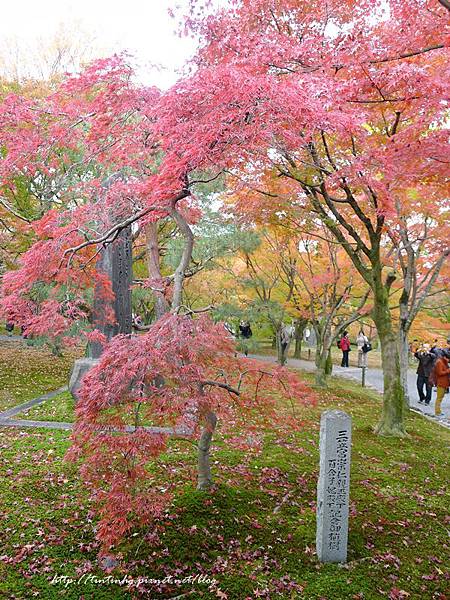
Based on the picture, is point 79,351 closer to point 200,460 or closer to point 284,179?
point 284,179

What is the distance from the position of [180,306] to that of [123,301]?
A: 19.5 feet

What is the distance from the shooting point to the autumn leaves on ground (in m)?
3.82

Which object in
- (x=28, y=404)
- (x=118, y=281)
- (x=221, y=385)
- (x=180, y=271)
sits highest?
(x=118, y=281)

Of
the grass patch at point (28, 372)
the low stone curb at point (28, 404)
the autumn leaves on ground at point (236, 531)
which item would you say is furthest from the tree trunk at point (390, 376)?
the grass patch at point (28, 372)

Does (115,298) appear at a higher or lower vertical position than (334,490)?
higher

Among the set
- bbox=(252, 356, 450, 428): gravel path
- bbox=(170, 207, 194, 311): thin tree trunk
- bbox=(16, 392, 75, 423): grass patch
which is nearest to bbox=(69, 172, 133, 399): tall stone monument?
bbox=(16, 392, 75, 423): grass patch

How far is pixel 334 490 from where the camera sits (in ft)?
14.0

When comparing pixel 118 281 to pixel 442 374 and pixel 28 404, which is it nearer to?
pixel 28 404

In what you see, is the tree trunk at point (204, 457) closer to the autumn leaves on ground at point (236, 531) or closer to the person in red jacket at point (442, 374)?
the autumn leaves on ground at point (236, 531)

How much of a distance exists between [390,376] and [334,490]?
512cm

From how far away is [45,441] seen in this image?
23.3ft

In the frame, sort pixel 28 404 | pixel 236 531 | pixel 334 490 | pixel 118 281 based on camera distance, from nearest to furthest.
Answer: pixel 334 490 → pixel 236 531 → pixel 28 404 → pixel 118 281

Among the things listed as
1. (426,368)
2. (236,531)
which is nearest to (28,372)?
(236,531)

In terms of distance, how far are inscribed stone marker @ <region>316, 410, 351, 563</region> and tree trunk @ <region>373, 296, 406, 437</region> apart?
16.1 feet
